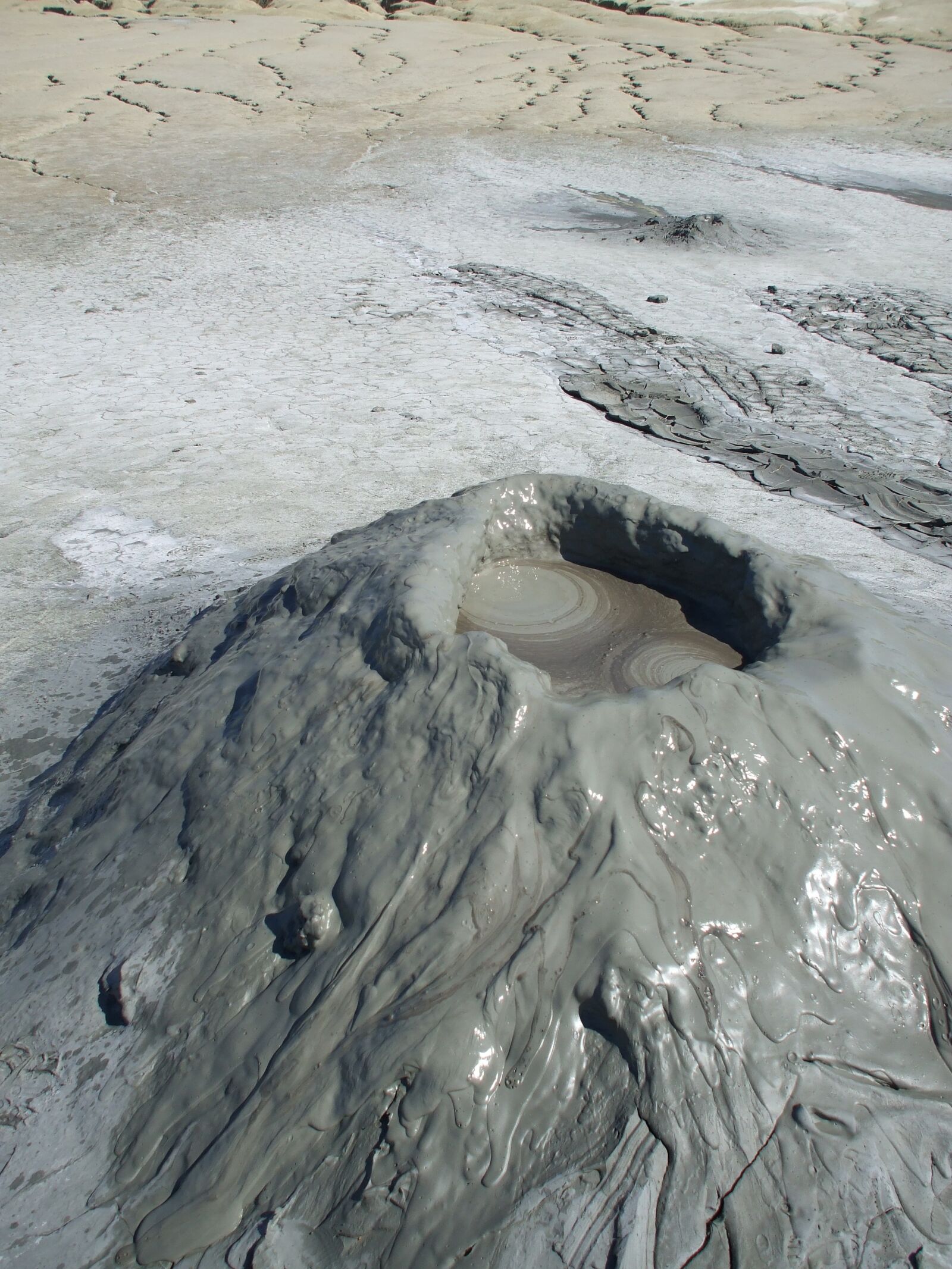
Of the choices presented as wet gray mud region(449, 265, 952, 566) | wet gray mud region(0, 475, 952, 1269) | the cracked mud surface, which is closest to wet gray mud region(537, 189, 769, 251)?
the cracked mud surface

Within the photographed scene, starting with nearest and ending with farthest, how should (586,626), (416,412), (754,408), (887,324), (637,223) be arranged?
(586,626), (416,412), (754,408), (887,324), (637,223)

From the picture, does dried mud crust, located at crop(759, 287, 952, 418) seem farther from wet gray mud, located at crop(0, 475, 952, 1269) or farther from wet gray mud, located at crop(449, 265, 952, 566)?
wet gray mud, located at crop(0, 475, 952, 1269)

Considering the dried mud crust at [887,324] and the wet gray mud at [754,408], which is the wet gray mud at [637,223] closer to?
the dried mud crust at [887,324]

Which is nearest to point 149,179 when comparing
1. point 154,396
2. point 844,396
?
point 154,396

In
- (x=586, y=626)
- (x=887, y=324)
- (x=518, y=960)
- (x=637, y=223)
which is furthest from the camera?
(x=637, y=223)

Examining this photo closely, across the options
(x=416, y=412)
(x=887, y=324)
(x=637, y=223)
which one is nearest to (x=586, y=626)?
(x=416, y=412)

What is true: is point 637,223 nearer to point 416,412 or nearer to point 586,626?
point 416,412

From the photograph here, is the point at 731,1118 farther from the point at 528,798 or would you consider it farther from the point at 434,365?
the point at 434,365
